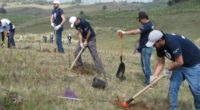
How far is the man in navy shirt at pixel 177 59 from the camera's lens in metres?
10.3

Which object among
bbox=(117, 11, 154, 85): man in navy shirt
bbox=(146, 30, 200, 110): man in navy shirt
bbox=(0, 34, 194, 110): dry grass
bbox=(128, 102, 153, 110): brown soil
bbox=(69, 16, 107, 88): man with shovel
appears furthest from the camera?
bbox=(69, 16, 107, 88): man with shovel

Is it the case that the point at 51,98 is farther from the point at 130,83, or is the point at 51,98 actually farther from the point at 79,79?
the point at 130,83

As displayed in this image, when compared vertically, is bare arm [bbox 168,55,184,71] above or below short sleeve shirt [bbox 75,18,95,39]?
above

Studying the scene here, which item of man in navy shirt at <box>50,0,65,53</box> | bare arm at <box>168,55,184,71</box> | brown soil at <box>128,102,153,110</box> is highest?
bare arm at <box>168,55,184,71</box>

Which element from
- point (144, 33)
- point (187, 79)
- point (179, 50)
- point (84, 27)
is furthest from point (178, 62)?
point (84, 27)

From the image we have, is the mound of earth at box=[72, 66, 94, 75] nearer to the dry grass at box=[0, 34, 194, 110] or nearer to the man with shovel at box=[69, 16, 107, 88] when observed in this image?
the dry grass at box=[0, 34, 194, 110]

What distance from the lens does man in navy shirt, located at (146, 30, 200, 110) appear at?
10.3 meters

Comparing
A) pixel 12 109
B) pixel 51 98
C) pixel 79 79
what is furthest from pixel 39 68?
pixel 12 109

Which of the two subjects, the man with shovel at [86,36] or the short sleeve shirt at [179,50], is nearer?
the short sleeve shirt at [179,50]

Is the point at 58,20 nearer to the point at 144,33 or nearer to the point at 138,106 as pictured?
the point at 144,33

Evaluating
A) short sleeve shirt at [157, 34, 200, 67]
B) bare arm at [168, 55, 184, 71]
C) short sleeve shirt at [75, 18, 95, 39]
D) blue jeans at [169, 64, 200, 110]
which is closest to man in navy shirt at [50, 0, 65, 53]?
short sleeve shirt at [75, 18, 95, 39]

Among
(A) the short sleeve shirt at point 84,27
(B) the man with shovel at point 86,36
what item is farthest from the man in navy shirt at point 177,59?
(A) the short sleeve shirt at point 84,27

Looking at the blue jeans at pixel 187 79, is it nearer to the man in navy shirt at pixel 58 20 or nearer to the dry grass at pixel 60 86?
the dry grass at pixel 60 86

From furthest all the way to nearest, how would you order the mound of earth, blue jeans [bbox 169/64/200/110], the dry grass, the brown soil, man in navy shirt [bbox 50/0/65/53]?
man in navy shirt [bbox 50/0/65/53], the mound of earth, the brown soil, the dry grass, blue jeans [bbox 169/64/200/110]
